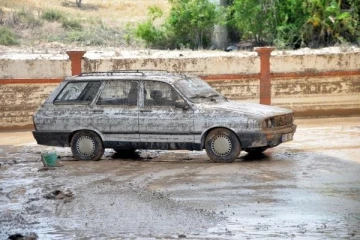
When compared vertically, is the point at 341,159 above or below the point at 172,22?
below

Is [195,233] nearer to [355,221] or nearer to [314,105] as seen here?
[355,221]

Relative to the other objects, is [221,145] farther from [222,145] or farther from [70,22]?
[70,22]

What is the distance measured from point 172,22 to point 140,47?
1603 mm

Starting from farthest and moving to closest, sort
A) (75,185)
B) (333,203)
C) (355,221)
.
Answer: (75,185) < (333,203) < (355,221)

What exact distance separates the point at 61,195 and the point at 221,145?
12.1ft

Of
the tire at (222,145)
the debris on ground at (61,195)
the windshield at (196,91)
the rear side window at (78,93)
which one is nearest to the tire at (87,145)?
the rear side window at (78,93)

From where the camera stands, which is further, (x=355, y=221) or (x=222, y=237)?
(x=355, y=221)

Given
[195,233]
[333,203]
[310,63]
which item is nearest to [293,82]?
[310,63]

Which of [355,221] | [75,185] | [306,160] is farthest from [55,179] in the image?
[355,221]

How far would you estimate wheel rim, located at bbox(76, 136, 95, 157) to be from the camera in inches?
578

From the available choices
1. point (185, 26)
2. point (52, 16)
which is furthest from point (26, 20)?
point (185, 26)

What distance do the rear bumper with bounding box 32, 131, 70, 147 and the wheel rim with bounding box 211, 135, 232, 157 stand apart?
2858 mm

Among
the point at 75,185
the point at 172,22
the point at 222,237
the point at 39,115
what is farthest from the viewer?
the point at 172,22

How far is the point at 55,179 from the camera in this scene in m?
12.7
